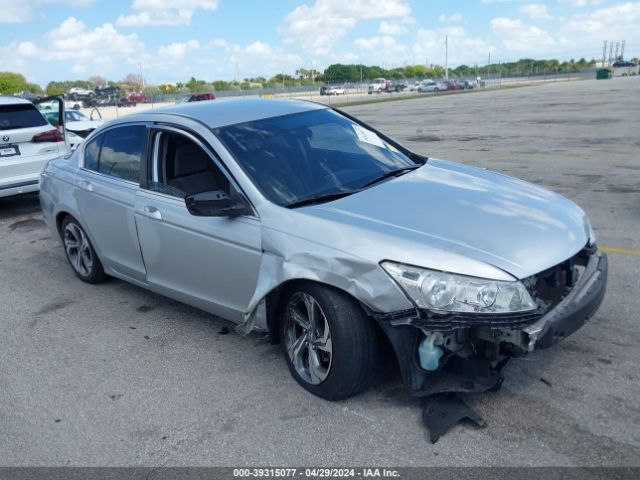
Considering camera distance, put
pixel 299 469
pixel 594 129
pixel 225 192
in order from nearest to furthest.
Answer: pixel 299 469
pixel 225 192
pixel 594 129

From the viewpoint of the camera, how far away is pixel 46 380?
4.02 metres

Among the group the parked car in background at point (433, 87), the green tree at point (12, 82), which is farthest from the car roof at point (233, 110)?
the green tree at point (12, 82)

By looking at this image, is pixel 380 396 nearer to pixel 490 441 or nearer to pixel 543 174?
pixel 490 441

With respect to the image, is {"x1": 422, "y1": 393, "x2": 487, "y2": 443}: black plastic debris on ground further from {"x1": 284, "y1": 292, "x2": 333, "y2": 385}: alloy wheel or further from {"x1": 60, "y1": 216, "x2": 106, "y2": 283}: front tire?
{"x1": 60, "y1": 216, "x2": 106, "y2": 283}: front tire


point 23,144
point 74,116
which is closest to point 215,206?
point 23,144

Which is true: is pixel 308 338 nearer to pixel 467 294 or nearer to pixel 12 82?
pixel 467 294

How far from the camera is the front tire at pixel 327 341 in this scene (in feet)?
10.7

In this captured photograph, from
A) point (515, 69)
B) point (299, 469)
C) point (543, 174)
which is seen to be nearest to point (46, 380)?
point (299, 469)

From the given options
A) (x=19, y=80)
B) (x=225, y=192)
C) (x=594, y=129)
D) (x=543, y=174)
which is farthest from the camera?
(x=19, y=80)

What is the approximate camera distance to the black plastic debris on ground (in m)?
3.16

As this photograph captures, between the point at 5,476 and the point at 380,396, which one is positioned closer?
the point at 5,476

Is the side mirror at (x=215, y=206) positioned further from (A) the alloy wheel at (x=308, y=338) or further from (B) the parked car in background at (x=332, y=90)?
(B) the parked car in background at (x=332, y=90)

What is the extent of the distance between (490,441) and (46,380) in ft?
9.13

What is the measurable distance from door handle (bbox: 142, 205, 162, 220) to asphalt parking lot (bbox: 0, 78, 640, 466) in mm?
893
